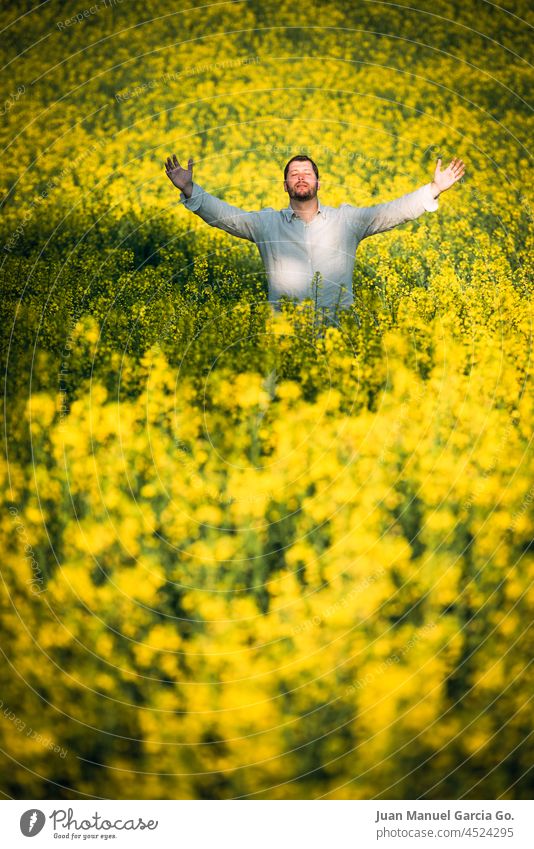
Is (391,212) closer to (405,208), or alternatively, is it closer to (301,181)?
(405,208)

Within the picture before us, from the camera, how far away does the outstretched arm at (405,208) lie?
6.94m

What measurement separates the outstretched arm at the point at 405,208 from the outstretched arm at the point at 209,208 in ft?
2.95

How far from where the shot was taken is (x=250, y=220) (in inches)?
303

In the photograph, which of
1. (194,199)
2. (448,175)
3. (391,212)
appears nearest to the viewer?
(448,175)

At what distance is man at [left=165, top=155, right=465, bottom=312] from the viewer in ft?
24.7

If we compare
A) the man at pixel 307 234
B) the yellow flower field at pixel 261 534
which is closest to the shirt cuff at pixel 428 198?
the man at pixel 307 234

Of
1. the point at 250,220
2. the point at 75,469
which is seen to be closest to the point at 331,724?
the point at 75,469

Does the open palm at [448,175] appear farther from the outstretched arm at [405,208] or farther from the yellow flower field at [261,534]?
the yellow flower field at [261,534]

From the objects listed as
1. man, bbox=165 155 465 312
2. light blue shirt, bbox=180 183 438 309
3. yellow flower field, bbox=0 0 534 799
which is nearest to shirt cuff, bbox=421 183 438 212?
man, bbox=165 155 465 312

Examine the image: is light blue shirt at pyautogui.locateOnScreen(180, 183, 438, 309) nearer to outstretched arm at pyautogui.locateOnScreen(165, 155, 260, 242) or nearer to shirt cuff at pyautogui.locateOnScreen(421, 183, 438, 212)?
outstretched arm at pyautogui.locateOnScreen(165, 155, 260, 242)
